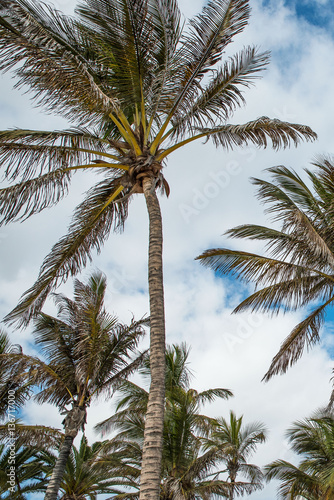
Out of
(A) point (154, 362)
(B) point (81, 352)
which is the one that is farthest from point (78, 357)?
(A) point (154, 362)

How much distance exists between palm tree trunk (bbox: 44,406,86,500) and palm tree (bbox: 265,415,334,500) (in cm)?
704

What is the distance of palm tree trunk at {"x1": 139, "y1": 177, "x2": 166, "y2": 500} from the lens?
15.1 feet

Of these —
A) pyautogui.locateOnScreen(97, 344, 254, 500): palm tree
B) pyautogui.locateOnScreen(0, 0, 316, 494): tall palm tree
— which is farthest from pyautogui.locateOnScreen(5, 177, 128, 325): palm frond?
pyautogui.locateOnScreen(97, 344, 254, 500): palm tree

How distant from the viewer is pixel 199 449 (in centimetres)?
1391

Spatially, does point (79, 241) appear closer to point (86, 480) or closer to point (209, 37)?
point (209, 37)

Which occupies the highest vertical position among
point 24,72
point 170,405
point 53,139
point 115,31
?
point 115,31

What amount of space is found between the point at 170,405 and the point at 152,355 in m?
9.20

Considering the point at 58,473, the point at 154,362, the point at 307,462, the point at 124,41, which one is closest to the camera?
the point at 154,362

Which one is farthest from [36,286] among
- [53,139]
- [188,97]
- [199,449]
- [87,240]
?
[199,449]

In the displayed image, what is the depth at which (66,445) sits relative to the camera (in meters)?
11.3

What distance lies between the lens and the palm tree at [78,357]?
11.4 m

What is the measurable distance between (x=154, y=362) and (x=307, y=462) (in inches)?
485

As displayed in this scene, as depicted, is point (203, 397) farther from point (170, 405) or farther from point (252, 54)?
point (252, 54)

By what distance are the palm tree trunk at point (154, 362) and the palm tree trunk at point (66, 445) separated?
7.16 metres
